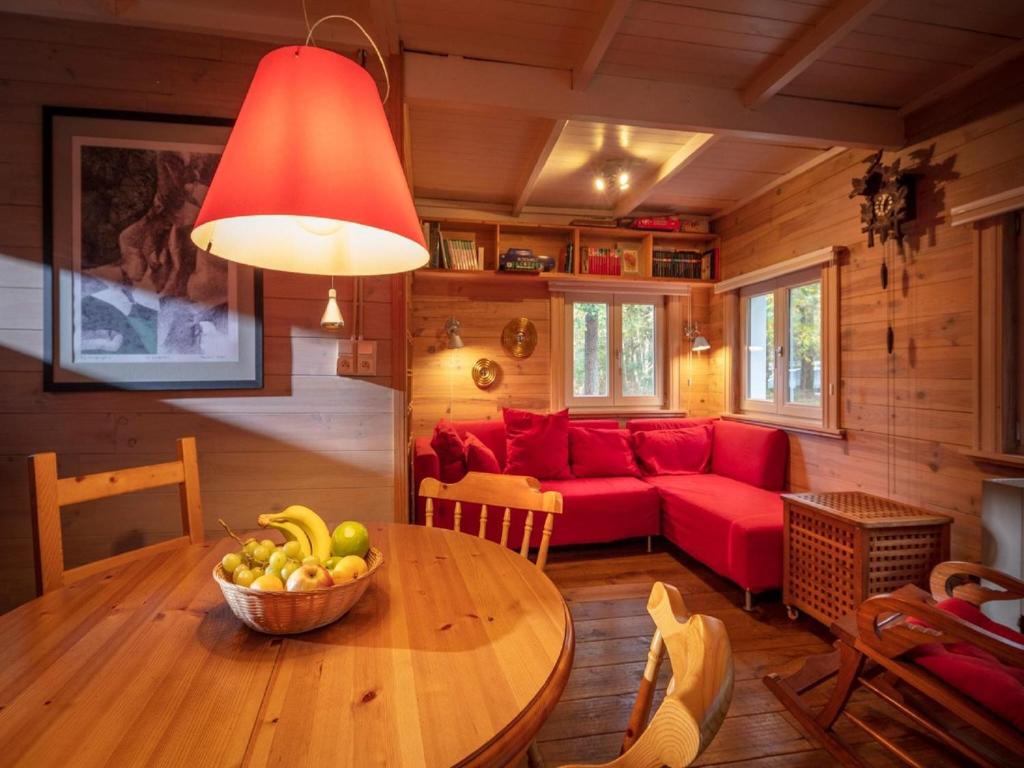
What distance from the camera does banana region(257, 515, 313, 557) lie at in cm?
96

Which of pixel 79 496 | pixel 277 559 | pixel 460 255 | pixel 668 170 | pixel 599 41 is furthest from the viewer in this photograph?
pixel 460 255

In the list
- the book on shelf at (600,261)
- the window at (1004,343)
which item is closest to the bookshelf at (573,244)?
the book on shelf at (600,261)

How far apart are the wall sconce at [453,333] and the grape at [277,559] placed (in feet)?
9.24

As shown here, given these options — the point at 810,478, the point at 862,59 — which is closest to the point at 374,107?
the point at 862,59

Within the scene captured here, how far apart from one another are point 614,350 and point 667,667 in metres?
2.58

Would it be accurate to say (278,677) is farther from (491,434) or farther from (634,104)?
(491,434)

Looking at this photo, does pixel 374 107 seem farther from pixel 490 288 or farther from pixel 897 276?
pixel 490 288

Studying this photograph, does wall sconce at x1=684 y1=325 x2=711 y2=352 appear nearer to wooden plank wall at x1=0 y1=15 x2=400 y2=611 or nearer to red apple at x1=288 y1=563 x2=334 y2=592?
wooden plank wall at x1=0 y1=15 x2=400 y2=611

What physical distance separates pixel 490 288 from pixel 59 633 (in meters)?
3.35

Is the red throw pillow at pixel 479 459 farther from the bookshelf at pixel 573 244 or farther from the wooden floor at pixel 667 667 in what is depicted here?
the bookshelf at pixel 573 244

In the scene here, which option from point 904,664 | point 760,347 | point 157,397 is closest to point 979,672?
point 904,664

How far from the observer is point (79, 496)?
1.21 metres

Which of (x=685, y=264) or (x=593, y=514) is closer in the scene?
(x=593, y=514)

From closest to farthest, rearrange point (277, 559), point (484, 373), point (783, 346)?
point (277, 559) → point (783, 346) → point (484, 373)
